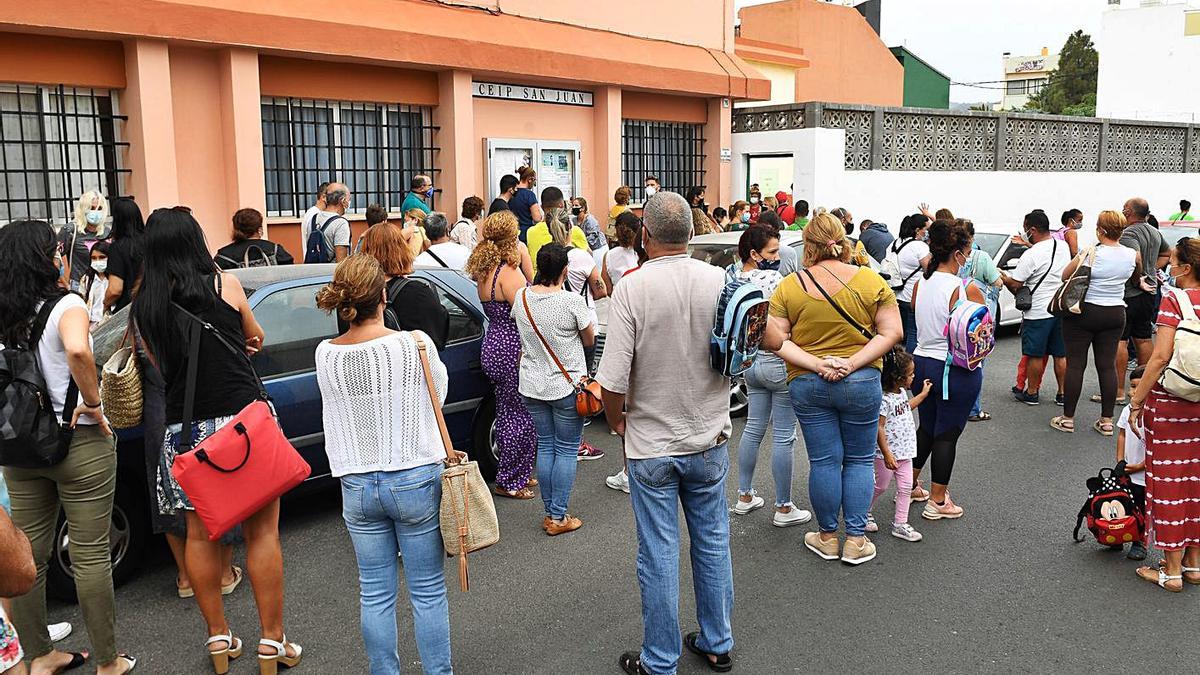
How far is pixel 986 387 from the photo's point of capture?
32.0ft

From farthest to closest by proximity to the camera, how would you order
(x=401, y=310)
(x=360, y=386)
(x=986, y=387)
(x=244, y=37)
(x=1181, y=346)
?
(x=244, y=37)
(x=986, y=387)
(x=401, y=310)
(x=1181, y=346)
(x=360, y=386)

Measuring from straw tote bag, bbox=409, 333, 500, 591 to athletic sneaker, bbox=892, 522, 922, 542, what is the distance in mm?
2899

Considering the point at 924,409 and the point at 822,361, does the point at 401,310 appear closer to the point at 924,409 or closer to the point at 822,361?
the point at 822,361

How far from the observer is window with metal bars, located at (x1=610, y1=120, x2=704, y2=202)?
16203mm

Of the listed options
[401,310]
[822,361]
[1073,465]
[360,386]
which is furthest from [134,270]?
[1073,465]

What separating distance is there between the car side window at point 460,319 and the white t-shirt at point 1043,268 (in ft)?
16.5

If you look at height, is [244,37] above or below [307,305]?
above

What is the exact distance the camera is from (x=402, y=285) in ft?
18.3

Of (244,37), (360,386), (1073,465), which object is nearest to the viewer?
(360,386)

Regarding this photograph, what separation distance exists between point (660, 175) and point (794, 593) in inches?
494

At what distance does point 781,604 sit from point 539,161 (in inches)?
416

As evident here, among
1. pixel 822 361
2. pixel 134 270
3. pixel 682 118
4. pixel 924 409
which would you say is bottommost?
pixel 924 409

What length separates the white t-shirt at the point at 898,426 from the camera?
5.59 metres

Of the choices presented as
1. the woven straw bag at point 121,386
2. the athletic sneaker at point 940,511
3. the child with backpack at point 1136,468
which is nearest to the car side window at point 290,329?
the woven straw bag at point 121,386
